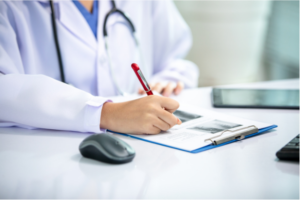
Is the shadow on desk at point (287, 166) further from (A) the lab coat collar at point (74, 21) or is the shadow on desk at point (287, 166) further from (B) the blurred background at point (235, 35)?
(B) the blurred background at point (235, 35)

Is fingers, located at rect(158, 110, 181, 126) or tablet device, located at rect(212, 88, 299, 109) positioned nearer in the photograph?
fingers, located at rect(158, 110, 181, 126)

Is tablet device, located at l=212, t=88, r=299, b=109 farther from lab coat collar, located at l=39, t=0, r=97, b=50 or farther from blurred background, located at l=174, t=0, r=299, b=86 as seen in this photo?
blurred background, located at l=174, t=0, r=299, b=86

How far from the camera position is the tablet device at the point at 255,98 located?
2.56 ft

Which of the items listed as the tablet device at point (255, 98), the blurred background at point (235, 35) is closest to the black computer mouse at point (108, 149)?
the tablet device at point (255, 98)

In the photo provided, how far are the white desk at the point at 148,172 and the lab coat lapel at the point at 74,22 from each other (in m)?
0.50

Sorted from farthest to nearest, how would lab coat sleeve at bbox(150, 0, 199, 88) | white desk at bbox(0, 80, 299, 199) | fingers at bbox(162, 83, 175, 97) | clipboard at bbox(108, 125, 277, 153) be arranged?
lab coat sleeve at bbox(150, 0, 199, 88)
fingers at bbox(162, 83, 175, 97)
clipboard at bbox(108, 125, 277, 153)
white desk at bbox(0, 80, 299, 199)

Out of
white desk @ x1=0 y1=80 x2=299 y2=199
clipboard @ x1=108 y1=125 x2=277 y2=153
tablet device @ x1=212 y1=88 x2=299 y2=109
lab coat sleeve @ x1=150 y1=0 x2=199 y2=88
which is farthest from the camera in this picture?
lab coat sleeve @ x1=150 y1=0 x2=199 y2=88

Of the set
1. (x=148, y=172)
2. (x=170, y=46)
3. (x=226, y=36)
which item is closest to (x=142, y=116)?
(x=148, y=172)

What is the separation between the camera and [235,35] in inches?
93.7

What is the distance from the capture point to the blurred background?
7.64 feet

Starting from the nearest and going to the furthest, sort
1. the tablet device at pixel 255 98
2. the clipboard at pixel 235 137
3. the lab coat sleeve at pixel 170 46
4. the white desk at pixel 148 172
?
the white desk at pixel 148 172 < the clipboard at pixel 235 137 < the tablet device at pixel 255 98 < the lab coat sleeve at pixel 170 46

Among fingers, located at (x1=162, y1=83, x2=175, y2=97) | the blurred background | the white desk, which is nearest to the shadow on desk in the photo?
the white desk

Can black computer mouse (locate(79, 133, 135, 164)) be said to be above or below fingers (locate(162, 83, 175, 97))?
above

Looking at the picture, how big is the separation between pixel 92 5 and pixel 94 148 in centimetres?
74
